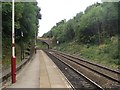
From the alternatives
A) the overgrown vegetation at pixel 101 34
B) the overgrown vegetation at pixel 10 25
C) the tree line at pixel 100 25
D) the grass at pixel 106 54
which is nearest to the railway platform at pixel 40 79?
the overgrown vegetation at pixel 10 25

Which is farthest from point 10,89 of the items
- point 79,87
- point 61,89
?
point 79,87

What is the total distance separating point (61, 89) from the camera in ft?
55.9

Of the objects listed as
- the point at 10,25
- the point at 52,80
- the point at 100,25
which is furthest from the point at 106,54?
the point at 100,25

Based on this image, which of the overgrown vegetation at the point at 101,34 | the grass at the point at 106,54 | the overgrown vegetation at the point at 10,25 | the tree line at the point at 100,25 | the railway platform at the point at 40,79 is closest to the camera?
the railway platform at the point at 40,79

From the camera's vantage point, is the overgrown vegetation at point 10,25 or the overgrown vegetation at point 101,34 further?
the overgrown vegetation at point 101,34

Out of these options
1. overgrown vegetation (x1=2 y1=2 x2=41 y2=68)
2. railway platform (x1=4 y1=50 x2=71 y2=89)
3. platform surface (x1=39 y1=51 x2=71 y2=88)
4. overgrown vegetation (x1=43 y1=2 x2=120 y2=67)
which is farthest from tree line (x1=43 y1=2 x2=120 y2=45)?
railway platform (x1=4 y1=50 x2=71 y2=89)

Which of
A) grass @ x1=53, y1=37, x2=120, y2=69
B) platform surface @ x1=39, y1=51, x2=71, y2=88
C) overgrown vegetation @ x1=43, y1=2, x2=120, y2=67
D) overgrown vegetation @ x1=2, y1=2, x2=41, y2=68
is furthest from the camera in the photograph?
overgrown vegetation @ x1=43, y1=2, x2=120, y2=67

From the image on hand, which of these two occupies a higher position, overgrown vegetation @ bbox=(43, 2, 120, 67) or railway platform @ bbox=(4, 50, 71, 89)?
overgrown vegetation @ bbox=(43, 2, 120, 67)

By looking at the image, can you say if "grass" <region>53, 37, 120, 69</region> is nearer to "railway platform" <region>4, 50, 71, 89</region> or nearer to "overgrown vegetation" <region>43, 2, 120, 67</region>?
"overgrown vegetation" <region>43, 2, 120, 67</region>

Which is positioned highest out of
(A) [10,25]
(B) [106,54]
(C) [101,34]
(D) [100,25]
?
(D) [100,25]

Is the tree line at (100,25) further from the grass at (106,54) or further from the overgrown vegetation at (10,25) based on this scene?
the overgrown vegetation at (10,25)

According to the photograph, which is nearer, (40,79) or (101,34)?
(40,79)

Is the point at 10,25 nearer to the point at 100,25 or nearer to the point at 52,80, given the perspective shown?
the point at 52,80

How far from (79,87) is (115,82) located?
291cm
